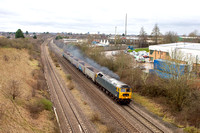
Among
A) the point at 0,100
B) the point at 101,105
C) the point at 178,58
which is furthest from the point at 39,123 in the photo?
the point at 178,58

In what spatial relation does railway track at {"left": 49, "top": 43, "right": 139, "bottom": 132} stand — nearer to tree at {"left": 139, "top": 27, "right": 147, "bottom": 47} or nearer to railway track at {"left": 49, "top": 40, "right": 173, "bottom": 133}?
railway track at {"left": 49, "top": 40, "right": 173, "bottom": 133}

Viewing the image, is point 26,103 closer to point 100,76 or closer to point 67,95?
point 67,95

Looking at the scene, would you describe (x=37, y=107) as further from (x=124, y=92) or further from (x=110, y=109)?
(x=124, y=92)

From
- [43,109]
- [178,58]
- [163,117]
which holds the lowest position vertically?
[163,117]

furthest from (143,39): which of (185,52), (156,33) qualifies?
(185,52)

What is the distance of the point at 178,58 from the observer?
19953 mm

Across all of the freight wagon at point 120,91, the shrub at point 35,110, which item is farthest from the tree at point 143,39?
the shrub at point 35,110

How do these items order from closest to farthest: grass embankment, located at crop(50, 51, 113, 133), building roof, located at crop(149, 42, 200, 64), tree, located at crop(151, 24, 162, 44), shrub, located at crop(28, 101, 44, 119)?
1. grass embankment, located at crop(50, 51, 113, 133)
2. shrub, located at crop(28, 101, 44, 119)
3. building roof, located at crop(149, 42, 200, 64)
4. tree, located at crop(151, 24, 162, 44)

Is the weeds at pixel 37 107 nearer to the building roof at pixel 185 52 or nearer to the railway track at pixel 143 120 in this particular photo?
the railway track at pixel 143 120

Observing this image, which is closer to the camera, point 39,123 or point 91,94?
point 39,123

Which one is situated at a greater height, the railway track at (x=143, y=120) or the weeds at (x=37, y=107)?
the weeds at (x=37, y=107)

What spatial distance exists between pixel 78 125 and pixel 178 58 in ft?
46.1

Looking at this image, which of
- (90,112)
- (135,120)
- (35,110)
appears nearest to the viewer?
(35,110)

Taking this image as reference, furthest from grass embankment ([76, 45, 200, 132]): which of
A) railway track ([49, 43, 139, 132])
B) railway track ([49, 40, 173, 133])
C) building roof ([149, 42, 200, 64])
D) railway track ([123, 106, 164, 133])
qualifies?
railway track ([49, 43, 139, 132])
